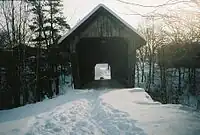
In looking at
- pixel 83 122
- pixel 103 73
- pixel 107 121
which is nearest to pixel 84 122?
pixel 83 122

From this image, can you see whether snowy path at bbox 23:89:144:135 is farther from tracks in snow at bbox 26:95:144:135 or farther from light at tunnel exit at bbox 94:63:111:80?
light at tunnel exit at bbox 94:63:111:80

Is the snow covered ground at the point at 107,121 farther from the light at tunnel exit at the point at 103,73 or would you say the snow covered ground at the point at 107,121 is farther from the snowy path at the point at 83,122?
the light at tunnel exit at the point at 103,73

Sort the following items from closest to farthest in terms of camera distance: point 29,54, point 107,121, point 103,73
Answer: point 107,121 < point 29,54 < point 103,73

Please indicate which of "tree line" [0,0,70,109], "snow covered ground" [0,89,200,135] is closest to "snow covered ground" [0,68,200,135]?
"snow covered ground" [0,89,200,135]

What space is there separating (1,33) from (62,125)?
15.9m

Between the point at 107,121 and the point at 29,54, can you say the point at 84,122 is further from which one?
the point at 29,54

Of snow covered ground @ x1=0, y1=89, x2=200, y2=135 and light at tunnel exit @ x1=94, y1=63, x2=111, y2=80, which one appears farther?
light at tunnel exit @ x1=94, y1=63, x2=111, y2=80

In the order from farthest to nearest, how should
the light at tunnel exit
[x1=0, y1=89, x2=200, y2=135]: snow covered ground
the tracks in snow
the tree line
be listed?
the light at tunnel exit, the tree line, the tracks in snow, [x1=0, y1=89, x2=200, y2=135]: snow covered ground

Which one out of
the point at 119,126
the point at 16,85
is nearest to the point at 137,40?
the point at 119,126

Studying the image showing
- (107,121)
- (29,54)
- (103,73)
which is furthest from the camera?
(103,73)

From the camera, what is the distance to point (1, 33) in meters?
18.5

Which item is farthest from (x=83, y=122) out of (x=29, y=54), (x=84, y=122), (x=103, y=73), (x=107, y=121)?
(x=103, y=73)

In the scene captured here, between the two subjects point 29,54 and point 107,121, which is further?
point 29,54

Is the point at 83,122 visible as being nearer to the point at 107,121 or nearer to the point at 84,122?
the point at 84,122
